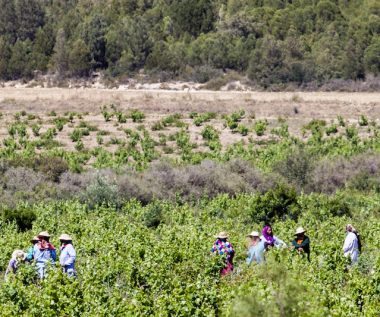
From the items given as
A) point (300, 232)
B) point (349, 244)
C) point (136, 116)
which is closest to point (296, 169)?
point (136, 116)

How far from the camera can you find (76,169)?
35156 mm

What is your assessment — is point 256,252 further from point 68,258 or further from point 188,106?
point 188,106

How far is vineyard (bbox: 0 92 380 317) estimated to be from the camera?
1193 centimetres

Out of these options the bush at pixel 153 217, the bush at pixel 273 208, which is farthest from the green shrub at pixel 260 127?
the bush at pixel 153 217

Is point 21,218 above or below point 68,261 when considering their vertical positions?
below

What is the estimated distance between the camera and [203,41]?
67875 mm

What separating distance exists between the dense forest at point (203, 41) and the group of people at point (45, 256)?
1835 inches

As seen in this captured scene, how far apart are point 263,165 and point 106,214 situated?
12.5 metres

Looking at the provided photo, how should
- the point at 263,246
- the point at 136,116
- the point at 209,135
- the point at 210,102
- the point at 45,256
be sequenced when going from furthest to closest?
1. the point at 210,102
2. the point at 136,116
3. the point at 209,135
4. the point at 45,256
5. the point at 263,246

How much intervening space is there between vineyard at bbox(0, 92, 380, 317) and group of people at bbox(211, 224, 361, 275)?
22cm

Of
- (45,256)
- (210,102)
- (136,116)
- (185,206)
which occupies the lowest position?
(210,102)

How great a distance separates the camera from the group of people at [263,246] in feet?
46.0

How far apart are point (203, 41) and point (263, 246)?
54.9 m

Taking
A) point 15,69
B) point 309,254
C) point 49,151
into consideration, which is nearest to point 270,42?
point 15,69
